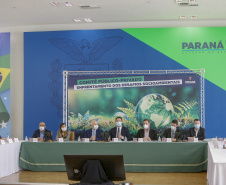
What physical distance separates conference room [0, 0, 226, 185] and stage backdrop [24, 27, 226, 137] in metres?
0.02

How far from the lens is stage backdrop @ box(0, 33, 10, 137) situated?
10.8m

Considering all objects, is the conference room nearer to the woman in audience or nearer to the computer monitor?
the woman in audience

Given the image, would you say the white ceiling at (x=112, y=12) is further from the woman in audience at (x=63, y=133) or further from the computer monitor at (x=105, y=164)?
the computer monitor at (x=105, y=164)

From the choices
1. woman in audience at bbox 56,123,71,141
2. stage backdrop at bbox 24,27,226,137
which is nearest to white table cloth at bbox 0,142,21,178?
woman in audience at bbox 56,123,71,141

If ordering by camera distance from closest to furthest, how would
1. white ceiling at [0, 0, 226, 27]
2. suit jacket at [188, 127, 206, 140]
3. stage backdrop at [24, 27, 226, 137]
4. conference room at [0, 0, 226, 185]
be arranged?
suit jacket at [188, 127, 206, 140]
white ceiling at [0, 0, 226, 27]
conference room at [0, 0, 226, 185]
stage backdrop at [24, 27, 226, 137]

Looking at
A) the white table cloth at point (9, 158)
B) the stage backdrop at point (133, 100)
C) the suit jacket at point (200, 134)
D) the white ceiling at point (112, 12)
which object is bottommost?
the white table cloth at point (9, 158)

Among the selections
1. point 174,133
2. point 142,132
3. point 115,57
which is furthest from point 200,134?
point 115,57

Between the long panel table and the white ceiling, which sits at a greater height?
the white ceiling

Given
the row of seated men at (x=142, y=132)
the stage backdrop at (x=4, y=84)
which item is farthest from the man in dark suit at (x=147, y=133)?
the stage backdrop at (x=4, y=84)

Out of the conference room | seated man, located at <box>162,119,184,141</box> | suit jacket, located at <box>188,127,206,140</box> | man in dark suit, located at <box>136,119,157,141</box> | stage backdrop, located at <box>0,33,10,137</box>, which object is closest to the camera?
seated man, located at <box>162,119,184,141</box>

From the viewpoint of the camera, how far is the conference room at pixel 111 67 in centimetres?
959

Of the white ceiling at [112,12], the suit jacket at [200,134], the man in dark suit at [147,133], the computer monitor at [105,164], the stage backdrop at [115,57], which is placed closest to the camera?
the computer monitor at [105,164]

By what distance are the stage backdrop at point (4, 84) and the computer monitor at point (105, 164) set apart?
718 centimetres

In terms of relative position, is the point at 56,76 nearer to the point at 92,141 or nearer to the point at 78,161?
the point at 92,141
